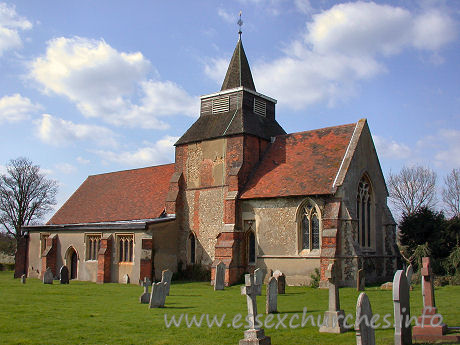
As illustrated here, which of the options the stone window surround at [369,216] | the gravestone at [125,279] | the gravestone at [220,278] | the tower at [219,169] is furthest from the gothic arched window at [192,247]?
the stone window surround at [369,216]

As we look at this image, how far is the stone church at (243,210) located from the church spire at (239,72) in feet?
0.29

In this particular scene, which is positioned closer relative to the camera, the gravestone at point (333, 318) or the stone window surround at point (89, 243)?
the gravestone at point (333, 318)

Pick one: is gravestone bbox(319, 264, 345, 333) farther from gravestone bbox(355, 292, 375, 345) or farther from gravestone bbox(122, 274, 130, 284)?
gravestone bbox(122, 274, 130, 284)

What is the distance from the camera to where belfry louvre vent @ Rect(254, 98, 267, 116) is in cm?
3051

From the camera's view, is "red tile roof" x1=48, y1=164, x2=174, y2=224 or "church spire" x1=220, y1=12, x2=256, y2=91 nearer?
"red tile roof" x1=48, y1=164, x2=174, y2=224

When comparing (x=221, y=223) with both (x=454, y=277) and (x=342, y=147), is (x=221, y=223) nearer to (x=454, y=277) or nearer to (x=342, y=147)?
(x=342, y=147)

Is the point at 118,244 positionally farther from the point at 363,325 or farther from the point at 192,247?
the point at 363,325

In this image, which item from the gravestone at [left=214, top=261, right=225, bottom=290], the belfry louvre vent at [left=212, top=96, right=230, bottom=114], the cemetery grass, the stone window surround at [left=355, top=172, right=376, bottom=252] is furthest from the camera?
the belfry louvre vent at [left=212, top=96, right=230, bottom=114]

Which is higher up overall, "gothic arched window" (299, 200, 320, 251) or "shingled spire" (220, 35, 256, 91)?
"shingled spire" (220, 35, 256, 91)

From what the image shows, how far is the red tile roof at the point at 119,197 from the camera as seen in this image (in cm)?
3058

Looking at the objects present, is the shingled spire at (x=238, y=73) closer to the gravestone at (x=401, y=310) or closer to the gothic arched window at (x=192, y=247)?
the gothic arched window at (x=192, y=247)

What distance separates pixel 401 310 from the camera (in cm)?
877

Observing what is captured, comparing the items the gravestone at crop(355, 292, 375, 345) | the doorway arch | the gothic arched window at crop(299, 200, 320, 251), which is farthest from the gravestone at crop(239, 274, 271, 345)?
the doorway arch

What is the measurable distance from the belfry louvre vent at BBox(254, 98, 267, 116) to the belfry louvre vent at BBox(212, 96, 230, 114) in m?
1.86
